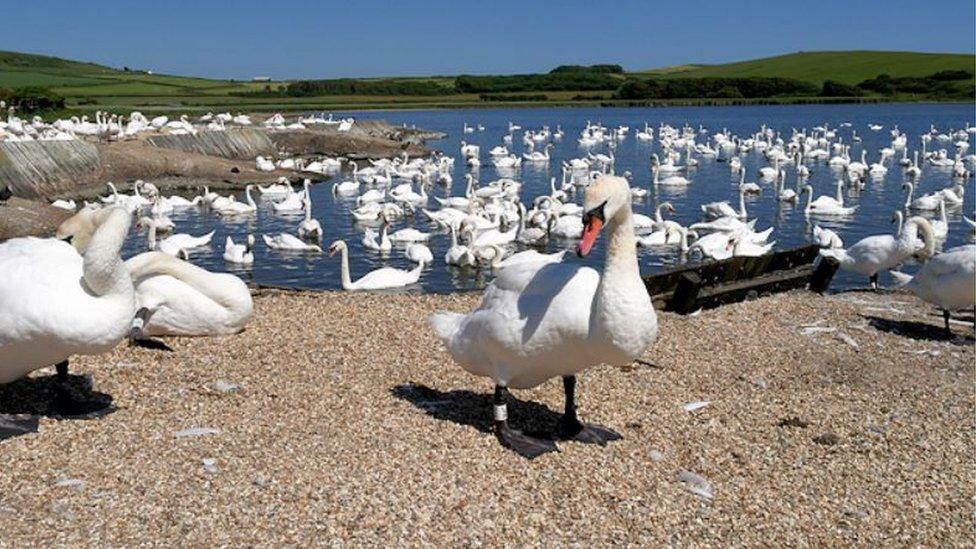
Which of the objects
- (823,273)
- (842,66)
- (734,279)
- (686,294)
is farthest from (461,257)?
(842,66)

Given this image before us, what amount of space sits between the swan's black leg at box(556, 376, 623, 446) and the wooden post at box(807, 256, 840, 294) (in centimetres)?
905

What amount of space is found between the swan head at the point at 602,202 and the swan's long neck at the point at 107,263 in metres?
3.00

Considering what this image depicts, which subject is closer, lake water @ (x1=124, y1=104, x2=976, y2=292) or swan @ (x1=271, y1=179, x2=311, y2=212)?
lake water @ (x1=124, y1=104, x2=976, y2=292)

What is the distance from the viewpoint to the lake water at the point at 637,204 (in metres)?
20.2

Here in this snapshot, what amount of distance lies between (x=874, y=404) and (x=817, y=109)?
3843 inches

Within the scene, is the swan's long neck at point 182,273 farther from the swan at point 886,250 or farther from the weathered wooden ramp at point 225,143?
the weathered wooden ramp at point 225,143

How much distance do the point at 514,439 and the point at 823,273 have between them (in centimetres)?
979

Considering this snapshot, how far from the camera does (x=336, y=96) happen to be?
376 ft

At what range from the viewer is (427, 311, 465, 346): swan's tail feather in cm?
768

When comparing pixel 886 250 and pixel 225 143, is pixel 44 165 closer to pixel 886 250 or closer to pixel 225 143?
pixel 225 143

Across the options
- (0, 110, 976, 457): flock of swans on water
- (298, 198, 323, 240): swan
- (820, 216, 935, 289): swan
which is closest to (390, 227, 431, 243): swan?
(298, 198, 323, 240): swan

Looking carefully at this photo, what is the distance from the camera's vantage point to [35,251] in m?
6.86

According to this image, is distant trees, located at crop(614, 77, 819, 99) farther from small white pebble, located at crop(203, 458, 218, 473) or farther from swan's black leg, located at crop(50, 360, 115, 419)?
small white pebble, located at crop(203, 458, 218, 473)

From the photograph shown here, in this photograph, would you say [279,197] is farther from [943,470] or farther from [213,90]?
[213,90]
